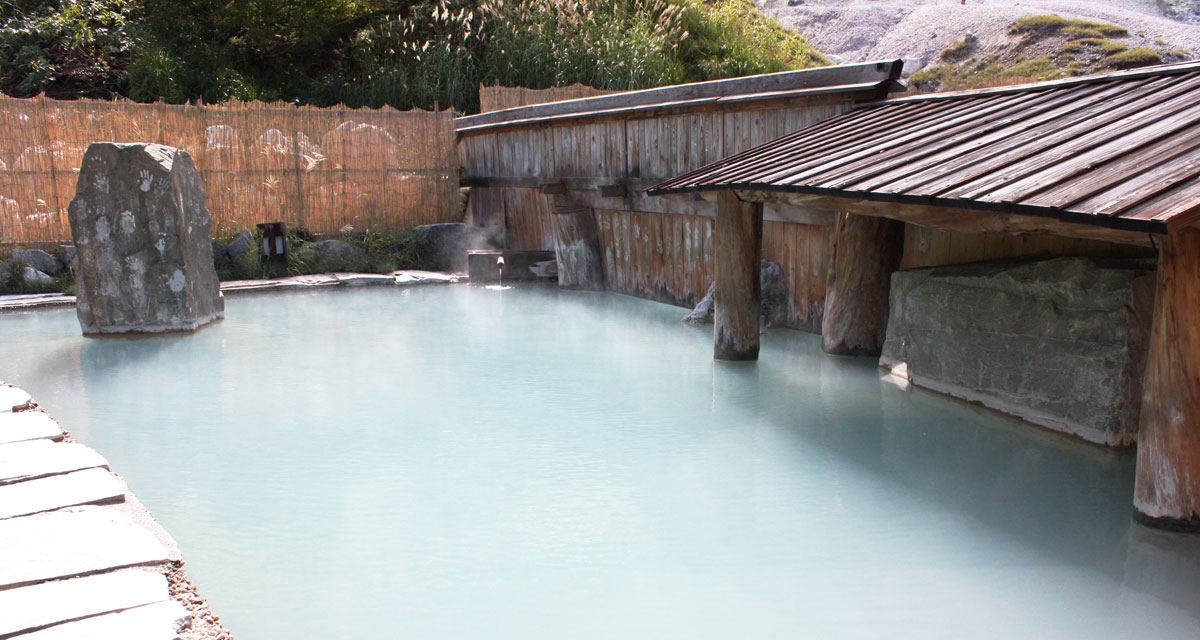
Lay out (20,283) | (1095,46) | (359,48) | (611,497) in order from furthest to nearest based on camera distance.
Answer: (1095,46), (359,48), (20,283), (611,497)

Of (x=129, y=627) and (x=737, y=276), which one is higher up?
(x=737, y=276)

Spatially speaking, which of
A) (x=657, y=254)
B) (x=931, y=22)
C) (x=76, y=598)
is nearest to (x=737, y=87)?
(x=657, y=254)

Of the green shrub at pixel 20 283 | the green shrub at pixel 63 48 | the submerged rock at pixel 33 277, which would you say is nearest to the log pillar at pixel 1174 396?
the green shrub at pixel 20 283

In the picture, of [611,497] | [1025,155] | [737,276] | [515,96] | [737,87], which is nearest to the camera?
[1025,155]

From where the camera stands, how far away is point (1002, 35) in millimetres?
22609

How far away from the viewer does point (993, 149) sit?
4.12 meters

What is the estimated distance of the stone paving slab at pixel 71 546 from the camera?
2746mm

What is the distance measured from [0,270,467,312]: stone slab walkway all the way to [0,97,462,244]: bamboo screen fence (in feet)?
3.39

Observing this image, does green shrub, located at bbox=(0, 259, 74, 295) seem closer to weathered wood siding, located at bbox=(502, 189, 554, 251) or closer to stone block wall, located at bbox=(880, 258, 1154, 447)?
weathered wood siding, located at bbox=(502, 189, 554, 251)

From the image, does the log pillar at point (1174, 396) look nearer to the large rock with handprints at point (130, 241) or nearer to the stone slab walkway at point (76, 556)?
the stone slab walkway at point (76, 556)

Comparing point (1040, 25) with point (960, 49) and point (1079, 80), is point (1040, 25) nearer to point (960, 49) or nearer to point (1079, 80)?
point (960, 49)

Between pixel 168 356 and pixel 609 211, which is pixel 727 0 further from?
pixel 168 356

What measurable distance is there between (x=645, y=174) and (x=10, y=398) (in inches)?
211

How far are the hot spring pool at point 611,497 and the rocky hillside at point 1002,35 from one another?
13.2 meters
